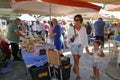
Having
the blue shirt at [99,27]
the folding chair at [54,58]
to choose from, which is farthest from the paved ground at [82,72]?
the blue shirt at [99,27]

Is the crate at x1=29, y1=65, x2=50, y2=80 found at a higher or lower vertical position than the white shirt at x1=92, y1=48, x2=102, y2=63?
lower

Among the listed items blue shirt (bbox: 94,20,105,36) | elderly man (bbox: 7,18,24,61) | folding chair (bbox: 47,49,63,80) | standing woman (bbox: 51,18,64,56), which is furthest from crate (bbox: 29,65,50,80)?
blue shirt (bbox: 94,20,105,36)

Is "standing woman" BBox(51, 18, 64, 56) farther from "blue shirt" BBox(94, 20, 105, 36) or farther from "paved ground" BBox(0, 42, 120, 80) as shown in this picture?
"blue shirt" BBox(94, 20, 105, 36)

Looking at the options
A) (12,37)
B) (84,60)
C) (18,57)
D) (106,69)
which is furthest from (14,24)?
(106,69)

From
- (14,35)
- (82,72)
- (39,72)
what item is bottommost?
(82,72)

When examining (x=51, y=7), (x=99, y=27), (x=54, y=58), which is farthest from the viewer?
(x=99, y=27)

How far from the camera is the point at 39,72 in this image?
5.47 m

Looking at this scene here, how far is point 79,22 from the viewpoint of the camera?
223 inches

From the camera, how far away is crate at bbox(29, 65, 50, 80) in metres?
5.39

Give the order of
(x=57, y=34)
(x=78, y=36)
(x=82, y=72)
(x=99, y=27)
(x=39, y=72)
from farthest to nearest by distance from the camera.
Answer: (x=99, y=27) < (x=57, y=34) < (x=82, y=72) < (x=78, y=36) < (x=39, y=72)

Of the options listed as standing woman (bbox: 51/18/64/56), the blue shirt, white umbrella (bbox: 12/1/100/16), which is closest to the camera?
white umbrella (bbox: 12/1/100/16)

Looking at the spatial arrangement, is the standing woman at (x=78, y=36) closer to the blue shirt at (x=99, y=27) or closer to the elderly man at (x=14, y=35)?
the elderly man at (x=14, y=35)

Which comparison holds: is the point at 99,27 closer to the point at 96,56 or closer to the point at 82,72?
the point at 82,72

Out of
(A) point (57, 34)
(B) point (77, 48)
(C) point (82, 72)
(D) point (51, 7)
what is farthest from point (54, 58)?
(D) point (51, 7)
